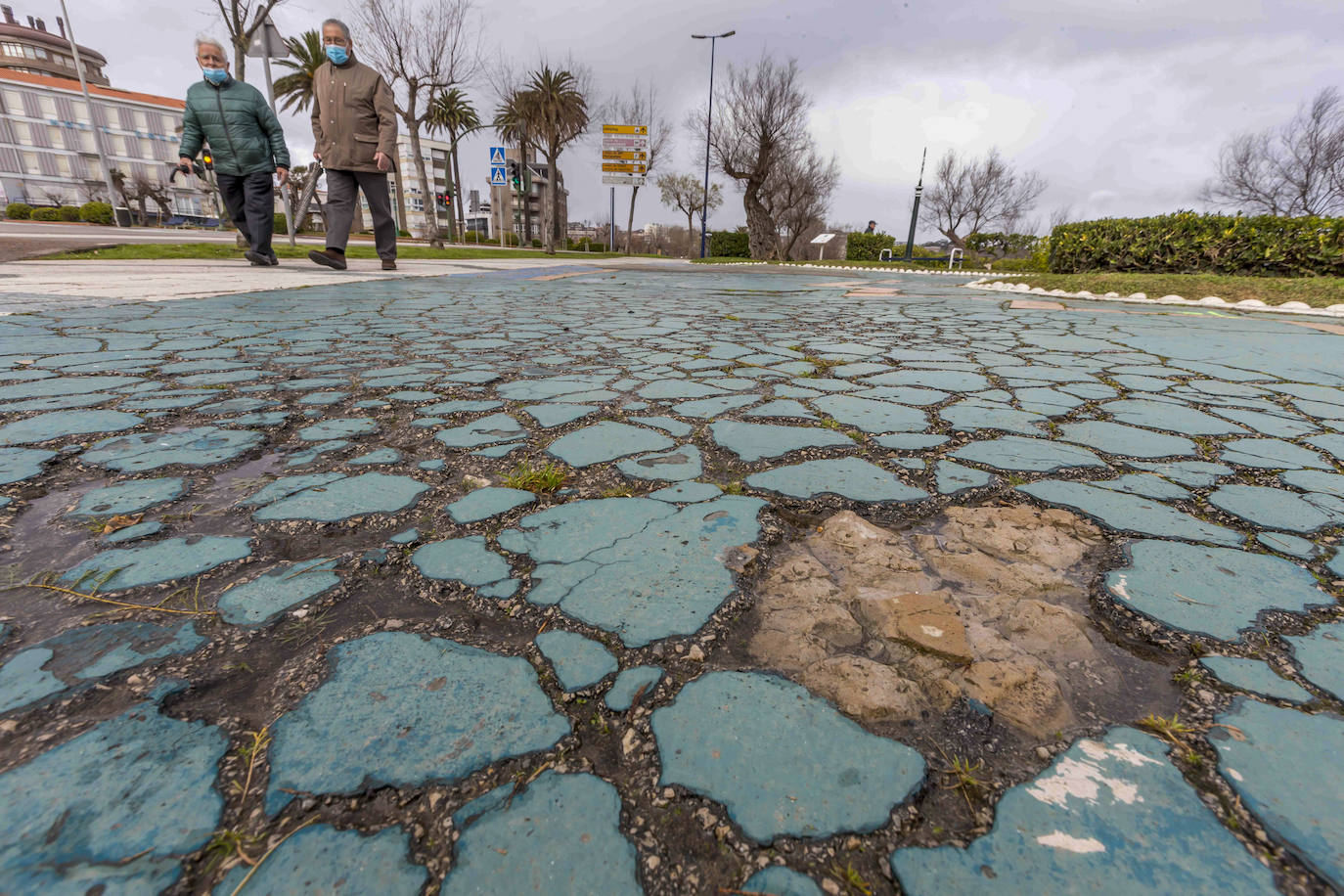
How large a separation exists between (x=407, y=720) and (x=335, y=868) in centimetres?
19

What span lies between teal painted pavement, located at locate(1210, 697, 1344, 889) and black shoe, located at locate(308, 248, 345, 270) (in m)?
7.64

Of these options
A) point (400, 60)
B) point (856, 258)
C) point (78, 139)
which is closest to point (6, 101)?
point (78, 139)

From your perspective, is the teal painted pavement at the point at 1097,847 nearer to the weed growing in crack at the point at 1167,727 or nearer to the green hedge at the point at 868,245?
the weed growing in crack at the point at 1167,727

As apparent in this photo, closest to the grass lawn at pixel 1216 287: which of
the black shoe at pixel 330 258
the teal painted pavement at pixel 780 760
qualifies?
the teal painted pavement at pixel 780 760

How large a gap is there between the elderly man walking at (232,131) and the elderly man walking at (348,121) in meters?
0.45

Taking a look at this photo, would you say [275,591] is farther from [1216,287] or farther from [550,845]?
[1216,287]

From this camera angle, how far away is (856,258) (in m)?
31.4

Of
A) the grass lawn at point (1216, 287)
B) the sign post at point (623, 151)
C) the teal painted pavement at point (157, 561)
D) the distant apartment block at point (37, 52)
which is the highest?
the distant apartment block at point (37, 52)

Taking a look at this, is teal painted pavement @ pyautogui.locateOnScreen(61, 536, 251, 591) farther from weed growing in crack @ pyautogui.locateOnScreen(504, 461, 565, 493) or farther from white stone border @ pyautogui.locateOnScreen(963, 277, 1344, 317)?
white stone border @ pyautogui.locateOnScreen(963, 277, 1344, 317)

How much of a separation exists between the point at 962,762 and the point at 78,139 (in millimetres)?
73459

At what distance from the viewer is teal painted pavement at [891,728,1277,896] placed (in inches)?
23.0

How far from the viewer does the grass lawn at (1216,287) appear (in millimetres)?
5957

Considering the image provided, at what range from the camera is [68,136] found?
155ft

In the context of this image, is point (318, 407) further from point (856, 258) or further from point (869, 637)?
point (856, 258)
